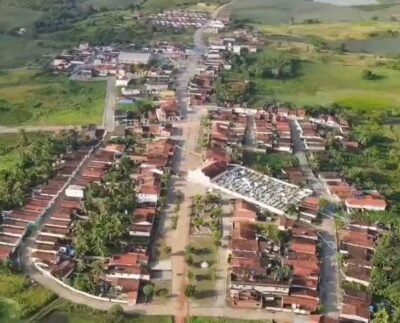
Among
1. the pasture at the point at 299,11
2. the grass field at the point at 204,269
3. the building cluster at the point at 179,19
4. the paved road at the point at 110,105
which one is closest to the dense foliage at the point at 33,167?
the paved road at the point at 110,105

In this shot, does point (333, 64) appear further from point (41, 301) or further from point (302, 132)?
point (41, 301)

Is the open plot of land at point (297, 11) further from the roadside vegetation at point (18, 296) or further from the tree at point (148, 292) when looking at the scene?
the roadside vegetation at point (18, 296)

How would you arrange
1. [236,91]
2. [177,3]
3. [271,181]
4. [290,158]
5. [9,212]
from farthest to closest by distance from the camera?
[177,3]
[236,91]
[290,158]
[271,181]
[9,212]

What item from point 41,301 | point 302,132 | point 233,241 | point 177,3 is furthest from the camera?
point 177,3

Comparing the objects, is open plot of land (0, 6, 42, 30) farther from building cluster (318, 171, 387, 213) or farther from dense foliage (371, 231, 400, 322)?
dense foliage (371, 231, 400, 322)

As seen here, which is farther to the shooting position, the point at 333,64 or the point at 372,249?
the point at 333,64

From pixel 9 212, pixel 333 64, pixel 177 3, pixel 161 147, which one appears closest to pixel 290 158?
pixel 161 147

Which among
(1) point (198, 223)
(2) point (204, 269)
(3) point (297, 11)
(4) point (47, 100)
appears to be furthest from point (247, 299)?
(3) point (297, 11)
